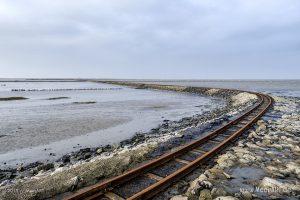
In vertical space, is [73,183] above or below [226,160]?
below

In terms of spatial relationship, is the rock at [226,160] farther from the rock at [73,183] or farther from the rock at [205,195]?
the rock at [73,183]

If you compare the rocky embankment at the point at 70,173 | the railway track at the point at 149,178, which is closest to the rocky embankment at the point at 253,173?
the railway track at the point at 149,178

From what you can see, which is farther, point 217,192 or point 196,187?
point 196,187

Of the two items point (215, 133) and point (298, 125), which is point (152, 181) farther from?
point (298, 125)

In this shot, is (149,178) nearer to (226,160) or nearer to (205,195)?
(205,195)

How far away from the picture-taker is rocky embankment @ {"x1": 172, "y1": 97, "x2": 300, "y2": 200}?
23.2 ft

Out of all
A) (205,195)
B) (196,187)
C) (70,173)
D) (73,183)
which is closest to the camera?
(205,195)

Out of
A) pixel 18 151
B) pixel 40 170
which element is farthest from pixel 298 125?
pixel 18 151

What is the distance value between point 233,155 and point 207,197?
3.77m

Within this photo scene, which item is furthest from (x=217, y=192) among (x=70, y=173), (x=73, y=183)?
(x=70, y=173)

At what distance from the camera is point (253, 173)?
28.3 feet

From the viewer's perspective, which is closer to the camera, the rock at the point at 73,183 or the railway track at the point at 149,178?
the railway track at the point at 149,178

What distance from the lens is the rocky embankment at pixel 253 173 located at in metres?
7.08

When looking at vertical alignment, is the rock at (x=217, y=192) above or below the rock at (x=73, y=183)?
above
